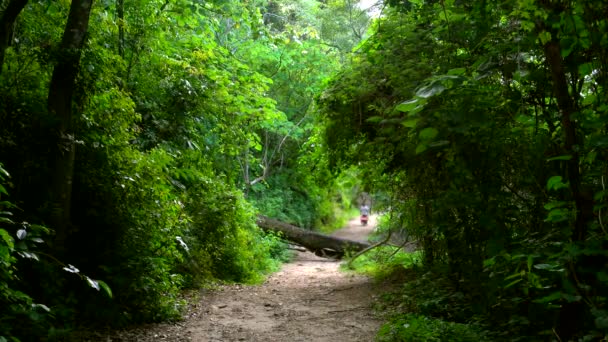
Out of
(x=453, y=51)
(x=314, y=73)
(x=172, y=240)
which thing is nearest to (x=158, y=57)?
(x=172, y=240)

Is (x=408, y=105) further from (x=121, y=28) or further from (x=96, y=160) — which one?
(x=121, y=28)

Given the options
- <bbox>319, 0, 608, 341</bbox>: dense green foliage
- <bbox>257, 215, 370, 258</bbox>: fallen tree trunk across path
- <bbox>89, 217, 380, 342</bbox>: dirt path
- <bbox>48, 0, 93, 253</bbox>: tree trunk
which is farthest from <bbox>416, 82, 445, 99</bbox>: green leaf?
<bbox>257, 215, 370, 258</bbox>: fallen tree trunk across path

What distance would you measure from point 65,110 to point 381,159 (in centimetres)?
528

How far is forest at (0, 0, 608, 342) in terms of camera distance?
3365mm

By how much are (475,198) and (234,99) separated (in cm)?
631

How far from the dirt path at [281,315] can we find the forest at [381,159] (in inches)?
15.6

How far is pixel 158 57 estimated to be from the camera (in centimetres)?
835

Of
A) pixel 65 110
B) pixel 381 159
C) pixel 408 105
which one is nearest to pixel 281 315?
pixel 381 159

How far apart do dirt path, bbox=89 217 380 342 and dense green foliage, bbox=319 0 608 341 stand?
1.08m

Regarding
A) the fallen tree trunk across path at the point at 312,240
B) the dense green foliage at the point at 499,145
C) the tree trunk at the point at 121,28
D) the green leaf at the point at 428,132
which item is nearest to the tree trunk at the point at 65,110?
the tree trunk at the point at 121,28

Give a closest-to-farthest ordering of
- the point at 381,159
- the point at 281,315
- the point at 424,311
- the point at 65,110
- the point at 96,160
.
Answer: the point at 65,110 < the point at 96,160 < the point at 424,311 < the point at 281,315 < the point at 381,159

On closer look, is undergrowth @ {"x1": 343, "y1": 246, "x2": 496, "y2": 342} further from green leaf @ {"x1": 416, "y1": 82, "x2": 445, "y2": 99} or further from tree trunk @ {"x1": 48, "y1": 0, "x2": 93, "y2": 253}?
tree trunk @ {"x1": 48, "y1": 0, "x2": 93, "y2": 253}

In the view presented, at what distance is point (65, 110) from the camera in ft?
17.3

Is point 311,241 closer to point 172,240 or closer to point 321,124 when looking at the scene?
point 321,124
